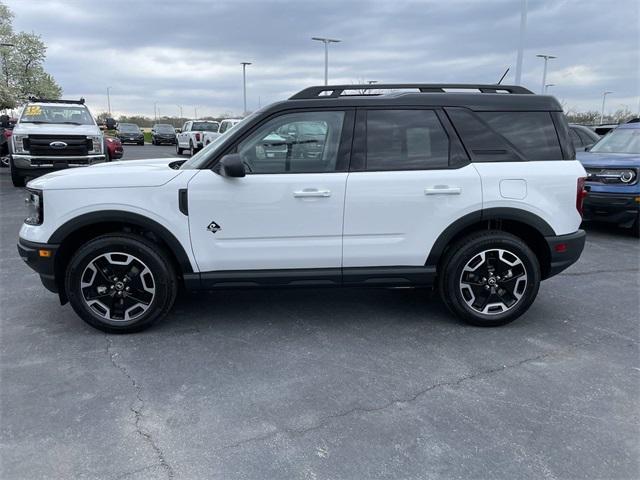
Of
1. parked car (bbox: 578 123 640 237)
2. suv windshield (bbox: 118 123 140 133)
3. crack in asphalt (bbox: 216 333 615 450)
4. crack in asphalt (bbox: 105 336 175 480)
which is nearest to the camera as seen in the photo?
crack in asphalt (bbox: 105 336 175 480)

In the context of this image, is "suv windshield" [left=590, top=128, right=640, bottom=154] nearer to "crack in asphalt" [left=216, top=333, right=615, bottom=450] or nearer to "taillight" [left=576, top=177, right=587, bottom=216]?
"taillight" [left=576, top=177, right=587, bottom=216]

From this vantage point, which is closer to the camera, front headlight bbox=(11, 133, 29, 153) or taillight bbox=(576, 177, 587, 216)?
taillight bbox=(576, 177, 587, 216)

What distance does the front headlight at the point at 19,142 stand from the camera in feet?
37.5

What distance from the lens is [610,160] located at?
25.9 ft

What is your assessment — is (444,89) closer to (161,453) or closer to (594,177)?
(161,453)

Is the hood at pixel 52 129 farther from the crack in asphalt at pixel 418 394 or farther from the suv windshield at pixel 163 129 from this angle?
the suv windshield at pixel 163 129

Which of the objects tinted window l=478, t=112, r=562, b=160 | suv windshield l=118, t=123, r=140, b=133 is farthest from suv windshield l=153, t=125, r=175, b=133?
tinted window l=478, t=112, r=562, b=160

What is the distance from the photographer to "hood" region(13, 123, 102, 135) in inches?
456

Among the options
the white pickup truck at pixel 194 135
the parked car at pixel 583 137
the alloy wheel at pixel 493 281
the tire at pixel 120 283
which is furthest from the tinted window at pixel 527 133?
the white pickup truck at pixel 194 135

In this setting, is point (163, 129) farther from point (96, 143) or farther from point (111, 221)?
point (111, 221)

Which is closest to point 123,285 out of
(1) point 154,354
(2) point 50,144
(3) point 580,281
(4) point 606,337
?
(1) point 154,354

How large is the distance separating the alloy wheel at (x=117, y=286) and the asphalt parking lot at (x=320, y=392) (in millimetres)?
214

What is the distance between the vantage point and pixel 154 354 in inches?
146

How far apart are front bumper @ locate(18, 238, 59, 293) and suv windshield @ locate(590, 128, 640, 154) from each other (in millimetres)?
8739
